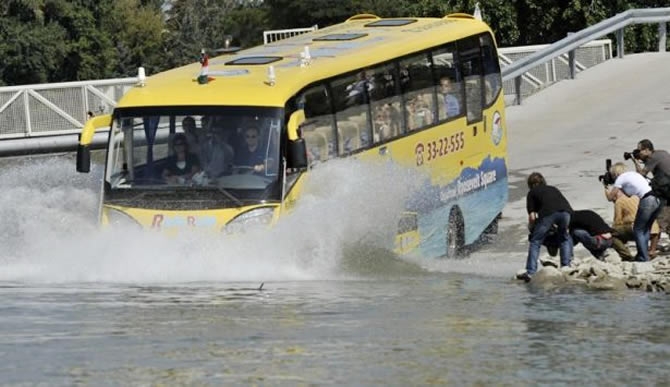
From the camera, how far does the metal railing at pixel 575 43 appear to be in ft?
108

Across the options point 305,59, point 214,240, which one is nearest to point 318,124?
point 305,59

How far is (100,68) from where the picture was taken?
298 feet

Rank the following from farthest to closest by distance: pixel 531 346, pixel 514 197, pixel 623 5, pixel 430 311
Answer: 1. pixel 623 5
2. pixel 514 197
3. pixel 430 311
4. pixel 531 346

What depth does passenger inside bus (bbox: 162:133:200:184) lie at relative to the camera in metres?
19.1

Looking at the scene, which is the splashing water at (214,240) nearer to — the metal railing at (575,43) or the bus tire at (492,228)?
the bus tire at (492,228)

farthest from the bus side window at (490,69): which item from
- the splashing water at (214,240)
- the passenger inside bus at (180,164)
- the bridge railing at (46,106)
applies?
the bridge railing at (46,106)

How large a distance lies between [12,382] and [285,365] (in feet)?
6.55

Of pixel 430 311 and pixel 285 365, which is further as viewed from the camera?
pixel 430 311

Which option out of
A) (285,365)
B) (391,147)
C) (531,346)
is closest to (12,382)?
(285,365)

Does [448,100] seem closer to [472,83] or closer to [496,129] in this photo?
[472,83]

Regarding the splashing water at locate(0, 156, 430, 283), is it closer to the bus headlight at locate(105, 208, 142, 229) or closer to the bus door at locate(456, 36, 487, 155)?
the bus headlight at locate(105, 208, 142, 229)

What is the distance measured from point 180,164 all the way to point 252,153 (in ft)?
2.58

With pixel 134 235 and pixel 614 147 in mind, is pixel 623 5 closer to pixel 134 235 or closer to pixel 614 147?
pixel 614 147

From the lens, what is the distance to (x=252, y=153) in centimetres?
1902
